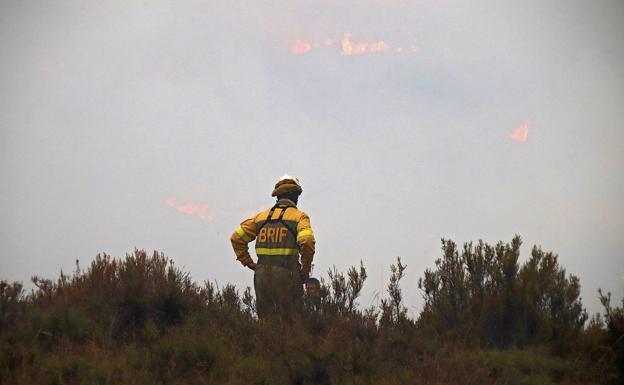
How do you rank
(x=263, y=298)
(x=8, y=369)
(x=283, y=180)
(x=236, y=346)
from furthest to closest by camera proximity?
(x=283, y=180), (x=263, y=298), (x=236, y=346), (x=8, y=369)

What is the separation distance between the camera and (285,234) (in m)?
8.13

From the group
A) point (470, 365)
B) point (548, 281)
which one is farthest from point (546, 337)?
point (470, 365)

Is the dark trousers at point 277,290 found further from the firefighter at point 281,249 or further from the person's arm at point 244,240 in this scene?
the person's arm at point 244,240

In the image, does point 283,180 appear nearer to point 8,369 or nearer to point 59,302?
point 59,302

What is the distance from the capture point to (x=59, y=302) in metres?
7.01

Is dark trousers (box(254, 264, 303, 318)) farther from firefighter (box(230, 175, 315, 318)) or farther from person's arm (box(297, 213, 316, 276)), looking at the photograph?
person's arm (box(297, 213, 316, 276))

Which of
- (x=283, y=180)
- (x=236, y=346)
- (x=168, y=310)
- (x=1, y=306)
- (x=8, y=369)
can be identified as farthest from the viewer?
(x=283, y=180)

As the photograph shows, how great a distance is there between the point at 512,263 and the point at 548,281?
1.72 ft

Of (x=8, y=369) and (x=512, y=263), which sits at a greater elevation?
(x=512, y=263)

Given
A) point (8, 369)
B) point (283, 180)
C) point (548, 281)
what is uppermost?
point (283, 180)

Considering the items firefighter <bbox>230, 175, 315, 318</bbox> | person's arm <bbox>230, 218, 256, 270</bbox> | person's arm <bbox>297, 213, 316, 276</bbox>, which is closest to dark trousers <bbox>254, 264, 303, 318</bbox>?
firefighter <bbox>230, 175, 315, 318</bbox>

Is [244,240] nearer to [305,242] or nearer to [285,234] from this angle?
[285,234]

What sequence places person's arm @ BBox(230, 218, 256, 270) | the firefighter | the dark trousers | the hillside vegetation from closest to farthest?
the hillside vegetation
the dark trousers
the firefighter
person's arm @ BBox(230, 218, 256, 270)

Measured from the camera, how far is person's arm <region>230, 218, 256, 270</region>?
8.71 meters
